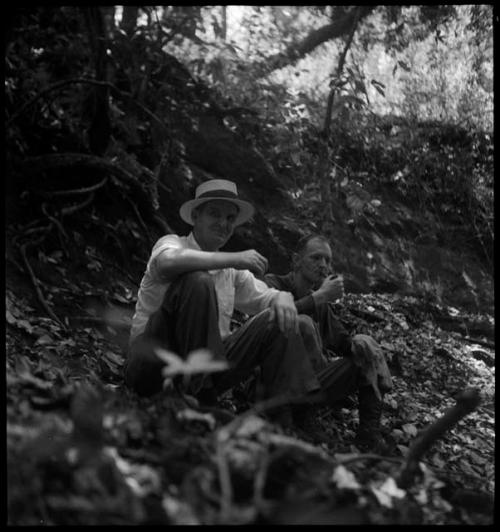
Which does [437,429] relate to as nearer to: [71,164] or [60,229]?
[60,229]

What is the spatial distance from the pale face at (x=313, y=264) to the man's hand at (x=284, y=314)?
0.91 m

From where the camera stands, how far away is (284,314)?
2914mm

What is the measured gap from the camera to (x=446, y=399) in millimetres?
5410

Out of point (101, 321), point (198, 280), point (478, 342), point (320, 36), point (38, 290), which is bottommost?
point (478, 342)

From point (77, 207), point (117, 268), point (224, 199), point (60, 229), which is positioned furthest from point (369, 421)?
point (77, 207)

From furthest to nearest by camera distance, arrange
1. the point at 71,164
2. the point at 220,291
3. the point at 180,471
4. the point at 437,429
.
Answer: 1. the point at 71,164
2. the point at 220,291
3. the point at 437,429
4. the point at 180,471

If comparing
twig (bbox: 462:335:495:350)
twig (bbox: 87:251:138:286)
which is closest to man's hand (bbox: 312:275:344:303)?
twig (bbox: 87:251:138:286)

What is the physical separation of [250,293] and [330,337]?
0.69m

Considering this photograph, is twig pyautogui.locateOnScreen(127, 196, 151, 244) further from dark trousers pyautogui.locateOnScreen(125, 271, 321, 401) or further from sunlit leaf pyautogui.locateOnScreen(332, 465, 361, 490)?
sunlit leaf pyautogui.locateOnScreen(332, 465, 361, 490)

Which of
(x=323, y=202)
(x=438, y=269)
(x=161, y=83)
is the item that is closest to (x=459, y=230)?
(x=438, y=269)

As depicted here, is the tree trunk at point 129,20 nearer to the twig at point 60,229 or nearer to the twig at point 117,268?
the twig at point 60,229

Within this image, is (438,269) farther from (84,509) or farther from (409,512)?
(84,509)

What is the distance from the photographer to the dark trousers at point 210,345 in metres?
2.71

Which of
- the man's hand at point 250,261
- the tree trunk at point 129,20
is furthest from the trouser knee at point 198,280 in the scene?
the tree trunk at point 129,20
